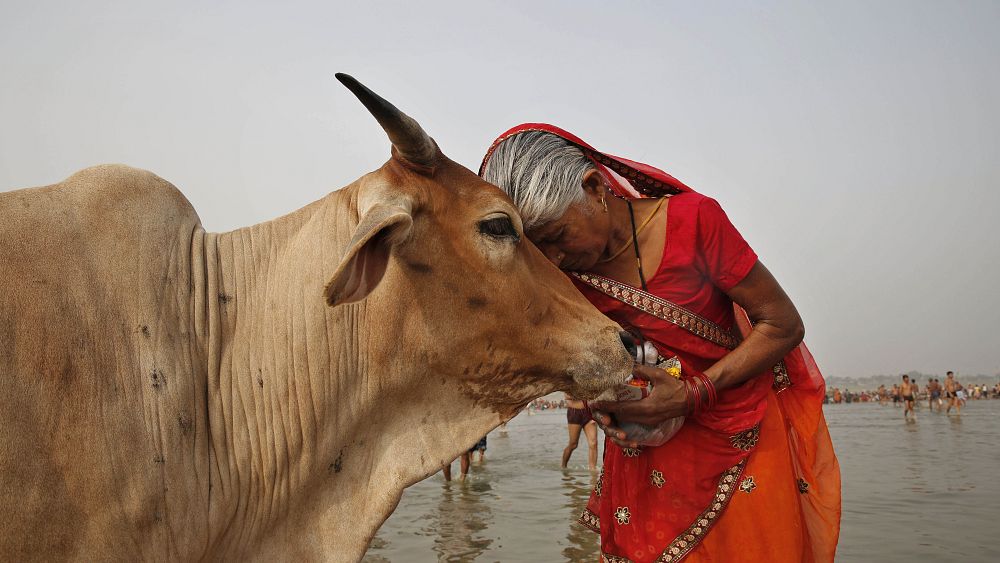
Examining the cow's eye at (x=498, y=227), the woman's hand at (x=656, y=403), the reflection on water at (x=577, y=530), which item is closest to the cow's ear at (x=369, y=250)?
the cow's eye at (x=498, y=227)

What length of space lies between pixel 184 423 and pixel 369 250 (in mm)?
708

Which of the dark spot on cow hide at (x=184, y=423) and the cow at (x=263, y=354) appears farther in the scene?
the dark spot on cow hide at (x=184, y=423)

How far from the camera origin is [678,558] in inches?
108

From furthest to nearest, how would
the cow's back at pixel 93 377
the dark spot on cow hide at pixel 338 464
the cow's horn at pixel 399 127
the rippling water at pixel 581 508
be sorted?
the rippling water at pixel 581 508
the dark spot on cow hide at pixel 338 464
the cow's horn at pixel 399 127
the cow's back at pixel 93 377

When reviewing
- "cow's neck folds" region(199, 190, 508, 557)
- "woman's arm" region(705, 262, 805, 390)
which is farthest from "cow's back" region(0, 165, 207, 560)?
"woman's arm" region(705, 262, 805, 390)

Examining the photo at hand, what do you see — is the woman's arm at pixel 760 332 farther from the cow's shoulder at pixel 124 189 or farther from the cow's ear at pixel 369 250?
the cow's shoulder at pixel 124 189

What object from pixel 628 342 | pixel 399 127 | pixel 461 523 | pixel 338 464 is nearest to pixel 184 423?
pixel 338 464

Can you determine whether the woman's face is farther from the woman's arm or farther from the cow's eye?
the woman's arm

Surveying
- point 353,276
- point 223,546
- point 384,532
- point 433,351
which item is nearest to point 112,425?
point 223,546

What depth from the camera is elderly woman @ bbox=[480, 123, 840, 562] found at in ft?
8.89

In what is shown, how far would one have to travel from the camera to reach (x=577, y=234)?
9.32ft

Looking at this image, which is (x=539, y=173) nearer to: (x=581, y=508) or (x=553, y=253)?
(x=553, y=253)

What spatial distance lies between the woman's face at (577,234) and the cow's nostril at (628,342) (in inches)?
19.3

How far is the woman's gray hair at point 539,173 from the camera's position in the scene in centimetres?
276
